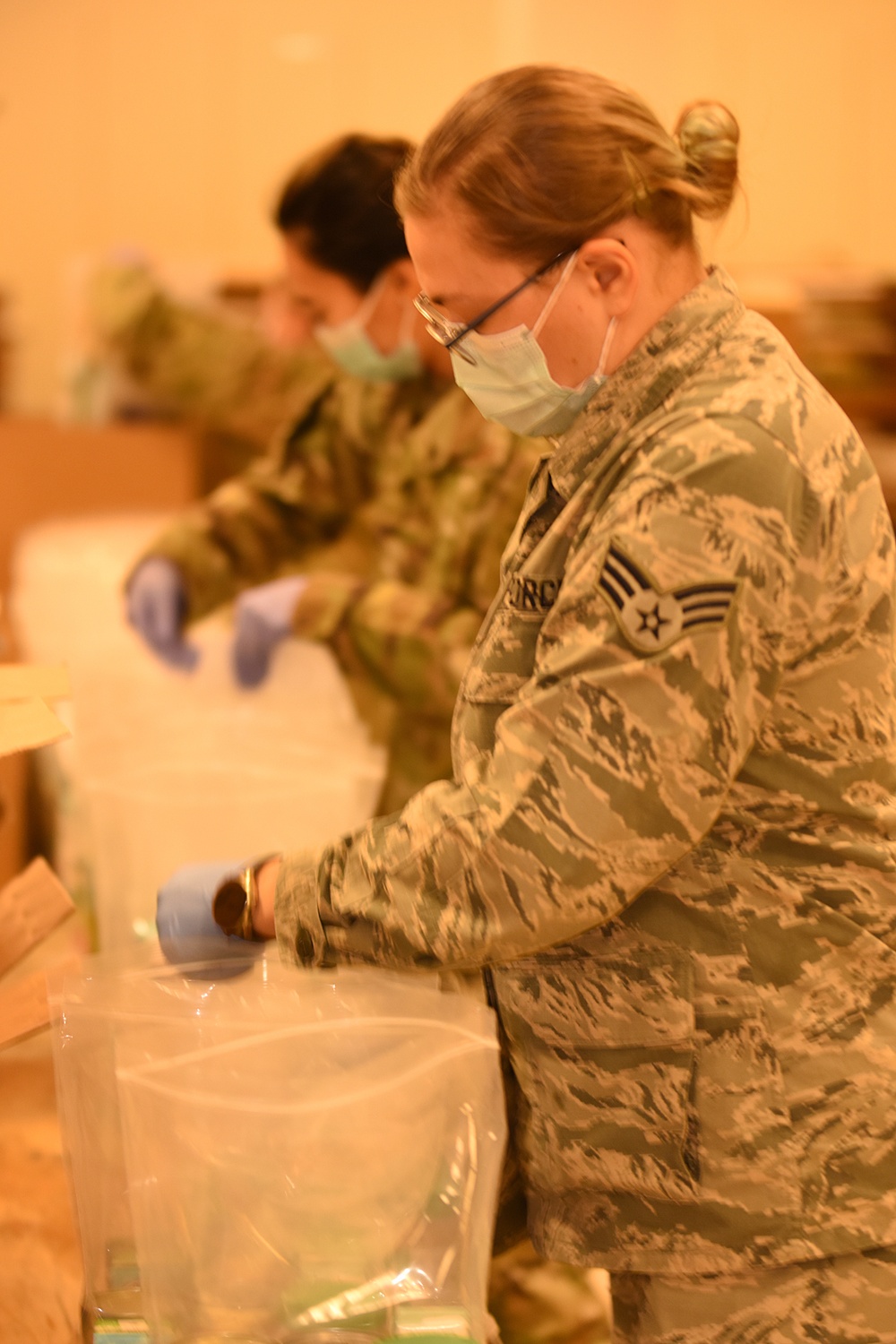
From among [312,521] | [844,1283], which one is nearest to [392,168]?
[312,521]

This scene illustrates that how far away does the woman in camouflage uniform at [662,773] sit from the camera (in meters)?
0.76

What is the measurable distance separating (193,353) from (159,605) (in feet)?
3.81

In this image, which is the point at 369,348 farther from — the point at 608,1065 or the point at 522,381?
the point at 608,1065

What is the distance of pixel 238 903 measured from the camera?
2.96ft

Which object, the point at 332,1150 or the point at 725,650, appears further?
the point at 332,1150

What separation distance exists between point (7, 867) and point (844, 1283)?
64.8 inches

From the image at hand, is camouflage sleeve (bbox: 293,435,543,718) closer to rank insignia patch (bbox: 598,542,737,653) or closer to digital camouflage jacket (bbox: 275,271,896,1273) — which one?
digital camouflage jacket (bbox: 275,271,896,1273)

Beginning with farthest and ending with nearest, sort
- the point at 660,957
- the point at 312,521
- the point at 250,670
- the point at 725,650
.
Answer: the point at 312,521 < the point at 250,670 < the point at 660,957 < the point at 725,650

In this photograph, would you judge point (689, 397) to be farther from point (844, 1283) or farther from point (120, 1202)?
point (120, 1202)

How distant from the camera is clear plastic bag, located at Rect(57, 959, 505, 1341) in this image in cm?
92

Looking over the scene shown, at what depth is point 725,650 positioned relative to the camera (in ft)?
2.47

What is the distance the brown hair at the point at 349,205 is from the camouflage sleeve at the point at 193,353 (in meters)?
1.15

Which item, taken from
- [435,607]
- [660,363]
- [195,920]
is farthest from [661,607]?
[435,607]

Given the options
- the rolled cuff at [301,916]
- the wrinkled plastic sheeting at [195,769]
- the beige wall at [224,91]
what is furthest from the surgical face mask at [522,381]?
the beige wall at [224,91]
